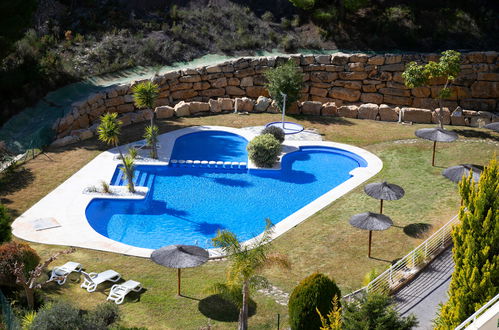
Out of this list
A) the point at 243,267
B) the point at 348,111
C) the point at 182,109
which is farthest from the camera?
the point at 348,111

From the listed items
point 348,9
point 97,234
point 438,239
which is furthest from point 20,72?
point 438,239

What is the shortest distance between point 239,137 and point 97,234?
1086 cm

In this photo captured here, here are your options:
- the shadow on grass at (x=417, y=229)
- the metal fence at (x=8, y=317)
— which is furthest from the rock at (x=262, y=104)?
the metal fence at (x=8, y=317)

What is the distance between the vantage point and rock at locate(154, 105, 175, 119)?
3048 cm

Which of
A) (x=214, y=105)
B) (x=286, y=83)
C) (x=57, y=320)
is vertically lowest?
(x=57, y=320)

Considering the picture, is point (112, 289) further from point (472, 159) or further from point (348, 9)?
point (348, 9)

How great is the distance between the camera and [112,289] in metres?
16.1

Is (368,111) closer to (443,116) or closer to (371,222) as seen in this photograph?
(443,116)

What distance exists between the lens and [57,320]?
42.8ft

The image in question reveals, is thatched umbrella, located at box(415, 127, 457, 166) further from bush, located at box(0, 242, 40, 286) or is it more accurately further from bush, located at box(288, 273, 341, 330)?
bush, located at box(0, 242, 40, 286)

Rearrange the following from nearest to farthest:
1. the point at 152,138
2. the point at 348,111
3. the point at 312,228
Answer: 1. the point at 312,228
2. the point at 152,138
3. the point at 348,111

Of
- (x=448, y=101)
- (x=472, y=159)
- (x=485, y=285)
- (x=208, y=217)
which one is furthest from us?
(x=448, y=101)

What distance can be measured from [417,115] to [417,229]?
1198 cm

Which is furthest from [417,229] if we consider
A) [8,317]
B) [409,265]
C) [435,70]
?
[8,317]
